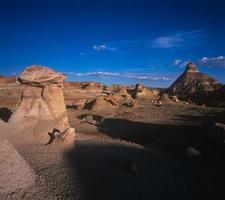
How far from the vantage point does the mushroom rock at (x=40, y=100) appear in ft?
28.1

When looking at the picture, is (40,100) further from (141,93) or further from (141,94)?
(141,93)

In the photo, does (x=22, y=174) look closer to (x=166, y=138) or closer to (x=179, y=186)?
(x=179, y=186)

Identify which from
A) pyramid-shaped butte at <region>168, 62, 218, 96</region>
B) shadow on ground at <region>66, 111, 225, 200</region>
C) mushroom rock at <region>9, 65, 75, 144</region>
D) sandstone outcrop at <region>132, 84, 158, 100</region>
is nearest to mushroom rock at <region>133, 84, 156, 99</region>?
sandstone outcrop at <region>132, 84, 158, 100</region>

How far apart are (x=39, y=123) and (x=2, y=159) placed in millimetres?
3381

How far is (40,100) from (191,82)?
5281cm

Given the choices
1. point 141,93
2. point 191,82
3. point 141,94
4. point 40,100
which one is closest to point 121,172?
point 40,100

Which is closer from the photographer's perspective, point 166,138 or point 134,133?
point 166,138

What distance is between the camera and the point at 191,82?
187ft

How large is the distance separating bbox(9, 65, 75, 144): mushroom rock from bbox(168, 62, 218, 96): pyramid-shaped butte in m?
Answer: 44.0

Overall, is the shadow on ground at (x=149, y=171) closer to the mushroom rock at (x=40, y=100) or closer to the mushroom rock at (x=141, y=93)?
the mushroom rock at (x=40, y=100)

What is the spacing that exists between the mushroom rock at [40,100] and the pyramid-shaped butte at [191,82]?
43998 millimetres

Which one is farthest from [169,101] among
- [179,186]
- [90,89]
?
[179,186]

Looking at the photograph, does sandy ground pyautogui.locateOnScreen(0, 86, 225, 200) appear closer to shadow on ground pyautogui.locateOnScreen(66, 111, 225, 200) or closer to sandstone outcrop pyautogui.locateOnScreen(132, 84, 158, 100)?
shadow on ground pyautogui.locateOnScreen(66, 111, 225, 200)

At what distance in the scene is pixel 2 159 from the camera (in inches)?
204
